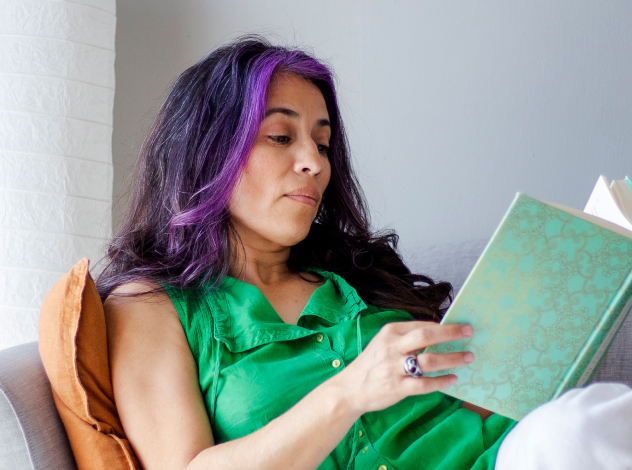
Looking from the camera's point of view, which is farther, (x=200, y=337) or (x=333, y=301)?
(x=333, y=301)

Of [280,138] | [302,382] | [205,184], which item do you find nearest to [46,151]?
[205,184]

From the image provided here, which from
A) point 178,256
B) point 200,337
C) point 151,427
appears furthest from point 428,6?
point 151,427

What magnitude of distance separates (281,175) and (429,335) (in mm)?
509

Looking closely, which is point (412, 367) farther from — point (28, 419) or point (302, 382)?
point (28, 419)

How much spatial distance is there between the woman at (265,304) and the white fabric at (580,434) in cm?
10

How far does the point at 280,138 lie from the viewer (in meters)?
1.11

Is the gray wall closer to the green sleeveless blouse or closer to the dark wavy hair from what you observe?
the dark wavy hair

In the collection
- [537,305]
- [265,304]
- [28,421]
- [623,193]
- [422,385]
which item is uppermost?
[623,193]

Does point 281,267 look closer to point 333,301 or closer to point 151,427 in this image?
point 333,301

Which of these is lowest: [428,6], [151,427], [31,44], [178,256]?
[151,427]

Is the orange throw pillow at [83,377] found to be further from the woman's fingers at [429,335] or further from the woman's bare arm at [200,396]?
the woman's fingers at [429,335]

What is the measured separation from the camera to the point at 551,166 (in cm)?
161

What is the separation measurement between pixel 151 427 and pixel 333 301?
1.33 feet

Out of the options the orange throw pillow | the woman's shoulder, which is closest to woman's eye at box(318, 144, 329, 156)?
the woman's shoulder
